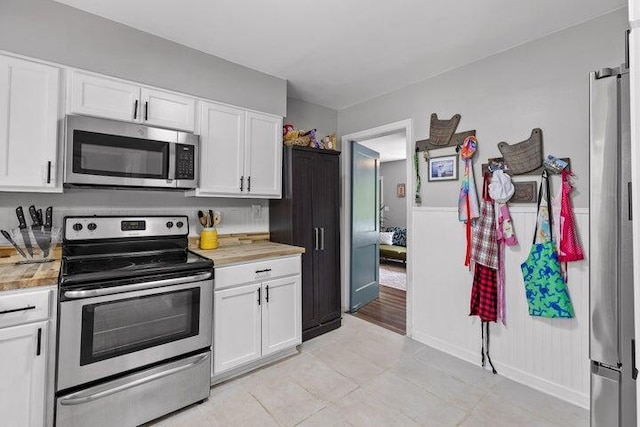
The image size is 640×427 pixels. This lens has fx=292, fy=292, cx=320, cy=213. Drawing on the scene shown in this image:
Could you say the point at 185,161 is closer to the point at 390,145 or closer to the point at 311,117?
the point at 311,117

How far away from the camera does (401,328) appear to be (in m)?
3.14

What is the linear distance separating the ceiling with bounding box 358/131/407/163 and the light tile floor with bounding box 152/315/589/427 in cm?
343

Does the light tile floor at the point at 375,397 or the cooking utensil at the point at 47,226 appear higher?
the cooking utensil at the point at 47,226

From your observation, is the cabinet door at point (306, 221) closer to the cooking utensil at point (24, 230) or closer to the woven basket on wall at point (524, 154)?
the woven basket on wall at point (524, 154)

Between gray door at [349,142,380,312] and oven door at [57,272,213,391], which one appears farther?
gray door at [349,142,380,312]

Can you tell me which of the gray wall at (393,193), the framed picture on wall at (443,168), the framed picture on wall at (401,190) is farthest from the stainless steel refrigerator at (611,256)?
the framed picture on wall at (401,190)

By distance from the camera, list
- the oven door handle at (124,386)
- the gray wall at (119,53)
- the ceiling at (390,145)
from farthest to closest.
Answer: the ceiling at (390,145)
the gray wall at (119,53)
the oven door handle at (124,386)

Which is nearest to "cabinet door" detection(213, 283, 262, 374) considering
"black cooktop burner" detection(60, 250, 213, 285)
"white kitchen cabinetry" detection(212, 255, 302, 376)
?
"white kitchen cabinetry" detection(212, 255, 302, 376)

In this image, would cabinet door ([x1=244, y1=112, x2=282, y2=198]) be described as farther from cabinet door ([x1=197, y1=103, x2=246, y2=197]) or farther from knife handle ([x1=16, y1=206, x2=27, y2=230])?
knife handle ([x1=16, y1=206, x2=27, y2=230])

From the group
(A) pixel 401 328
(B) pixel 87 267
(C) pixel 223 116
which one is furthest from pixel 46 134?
(A) pixel 401 328

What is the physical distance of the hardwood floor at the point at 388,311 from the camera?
3.25 m

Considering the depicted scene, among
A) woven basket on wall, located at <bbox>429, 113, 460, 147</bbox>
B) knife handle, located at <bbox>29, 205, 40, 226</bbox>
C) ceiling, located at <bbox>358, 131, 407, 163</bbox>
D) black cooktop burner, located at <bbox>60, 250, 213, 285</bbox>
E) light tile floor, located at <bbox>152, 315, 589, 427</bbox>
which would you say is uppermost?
ceiling, located at <bbox>358, 131, 407, 163</bbox>

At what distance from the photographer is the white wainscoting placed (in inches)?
77.2

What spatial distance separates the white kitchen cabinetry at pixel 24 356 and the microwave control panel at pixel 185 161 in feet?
3.45
